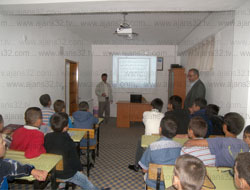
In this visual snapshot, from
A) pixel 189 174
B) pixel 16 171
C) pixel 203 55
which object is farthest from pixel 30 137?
pixel 203 55

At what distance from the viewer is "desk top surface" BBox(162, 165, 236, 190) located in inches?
55.2

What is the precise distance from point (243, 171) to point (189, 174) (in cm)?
33

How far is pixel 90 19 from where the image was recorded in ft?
15.6

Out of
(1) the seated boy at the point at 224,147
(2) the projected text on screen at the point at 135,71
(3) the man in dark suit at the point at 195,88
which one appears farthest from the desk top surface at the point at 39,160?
(2) the projected text on screen at the point at 135,71

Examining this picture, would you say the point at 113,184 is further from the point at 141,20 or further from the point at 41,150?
the point at 141,20

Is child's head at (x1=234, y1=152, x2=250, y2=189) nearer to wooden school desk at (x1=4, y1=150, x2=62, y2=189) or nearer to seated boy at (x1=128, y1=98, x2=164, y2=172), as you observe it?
wooden school desk at (x1=4, y1=150, x2=62, y2=189)

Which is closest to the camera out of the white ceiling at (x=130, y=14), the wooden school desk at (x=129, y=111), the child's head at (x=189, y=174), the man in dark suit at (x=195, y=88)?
the child's head at (x=189, y=174)

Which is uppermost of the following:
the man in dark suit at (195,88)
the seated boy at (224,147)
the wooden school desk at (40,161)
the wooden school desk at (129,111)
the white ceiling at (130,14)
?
the white ceiling at (130,14)

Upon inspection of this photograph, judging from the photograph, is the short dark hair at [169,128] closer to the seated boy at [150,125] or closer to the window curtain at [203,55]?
the seated boy at [150,125]

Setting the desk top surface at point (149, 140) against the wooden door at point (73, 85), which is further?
the wooden door at point (73, 85)

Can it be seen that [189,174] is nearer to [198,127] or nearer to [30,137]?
[198,127]

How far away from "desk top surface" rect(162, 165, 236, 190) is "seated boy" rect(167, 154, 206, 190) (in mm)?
283

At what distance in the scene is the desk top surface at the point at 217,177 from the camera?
→ 1401mm

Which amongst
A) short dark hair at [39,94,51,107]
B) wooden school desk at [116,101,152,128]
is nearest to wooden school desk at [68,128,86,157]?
short dark hair at [39,94,51,107]
